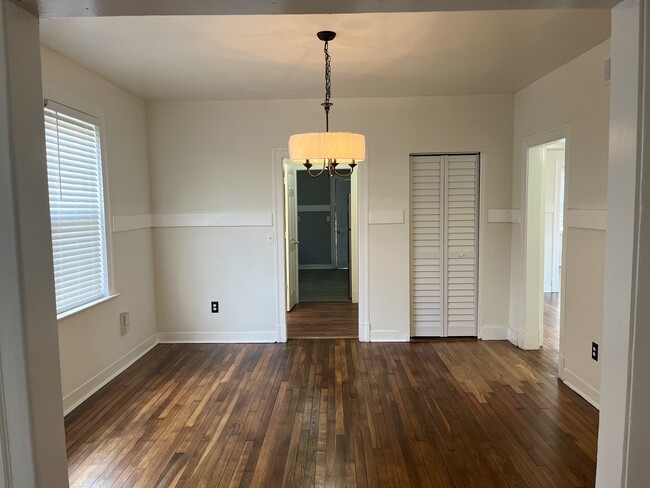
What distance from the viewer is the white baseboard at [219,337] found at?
14.6 ft

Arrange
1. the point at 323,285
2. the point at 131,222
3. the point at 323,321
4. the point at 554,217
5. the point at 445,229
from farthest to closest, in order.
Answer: the point at 323,285, the point at 554,217, the point at 323,321, the point at 445,229, the point at 131,222

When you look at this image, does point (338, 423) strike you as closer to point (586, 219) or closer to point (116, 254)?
point (586, 219)

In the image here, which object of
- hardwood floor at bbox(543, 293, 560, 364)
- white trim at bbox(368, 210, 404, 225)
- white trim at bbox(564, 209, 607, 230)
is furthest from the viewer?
white trim at bbox(368, 210, 404, 225)

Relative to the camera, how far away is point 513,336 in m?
4.24

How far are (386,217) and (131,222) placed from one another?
2437mm

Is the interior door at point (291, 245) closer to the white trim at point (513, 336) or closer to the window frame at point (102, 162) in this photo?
the window frame at point (102, 162)

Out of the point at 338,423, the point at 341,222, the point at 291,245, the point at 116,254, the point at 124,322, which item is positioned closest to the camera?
the point at 338,423

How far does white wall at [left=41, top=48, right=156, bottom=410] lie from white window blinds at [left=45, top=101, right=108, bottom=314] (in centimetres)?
13

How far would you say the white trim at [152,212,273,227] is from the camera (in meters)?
4.34

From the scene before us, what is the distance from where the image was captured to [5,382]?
3.70 feet

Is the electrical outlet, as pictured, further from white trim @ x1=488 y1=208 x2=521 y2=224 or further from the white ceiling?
white trim @ x1=488 y1=208 x2=521 y2=224

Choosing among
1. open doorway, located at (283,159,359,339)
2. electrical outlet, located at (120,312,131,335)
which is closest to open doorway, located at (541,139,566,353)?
open doorway, located at (283,159,359,339)

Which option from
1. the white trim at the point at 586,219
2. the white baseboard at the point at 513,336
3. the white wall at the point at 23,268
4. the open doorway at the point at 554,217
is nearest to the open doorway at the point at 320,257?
the white baseboard at the point at 513,336

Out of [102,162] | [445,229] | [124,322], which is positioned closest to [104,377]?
[124,322]
